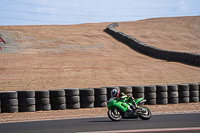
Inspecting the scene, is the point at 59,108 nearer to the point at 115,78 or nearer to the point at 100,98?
the point at 100,98

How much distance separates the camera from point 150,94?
13.2 meters

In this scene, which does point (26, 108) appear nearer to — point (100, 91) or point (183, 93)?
point (100, 91)

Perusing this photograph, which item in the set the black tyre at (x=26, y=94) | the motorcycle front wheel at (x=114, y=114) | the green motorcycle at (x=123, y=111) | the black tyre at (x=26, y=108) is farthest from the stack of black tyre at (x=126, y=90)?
the black tyre at (x=26, y=108)

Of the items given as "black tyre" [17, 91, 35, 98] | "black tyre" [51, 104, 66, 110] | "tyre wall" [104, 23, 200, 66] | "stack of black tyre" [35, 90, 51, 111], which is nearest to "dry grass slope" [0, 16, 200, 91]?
"tyre wall" [104, 23, 200, 66]

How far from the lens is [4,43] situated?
34.4m

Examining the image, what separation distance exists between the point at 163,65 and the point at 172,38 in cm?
2090

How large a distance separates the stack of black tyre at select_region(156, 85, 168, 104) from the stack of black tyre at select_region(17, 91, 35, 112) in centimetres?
519

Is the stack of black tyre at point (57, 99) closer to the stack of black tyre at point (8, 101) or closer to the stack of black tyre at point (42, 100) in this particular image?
the stack of black tyre at point (42, 100)

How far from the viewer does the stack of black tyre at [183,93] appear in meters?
13.5

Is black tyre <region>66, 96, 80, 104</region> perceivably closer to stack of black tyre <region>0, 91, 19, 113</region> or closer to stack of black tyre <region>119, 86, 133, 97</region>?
stack of black tyre <region>119, 86, 133, 97</region>

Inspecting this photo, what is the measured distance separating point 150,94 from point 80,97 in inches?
117

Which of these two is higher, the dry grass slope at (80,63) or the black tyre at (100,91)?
the dry grass slope at (80,63)

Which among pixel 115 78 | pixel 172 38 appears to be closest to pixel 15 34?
pixel 172 38

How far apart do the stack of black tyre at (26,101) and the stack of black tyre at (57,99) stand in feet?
2.42
